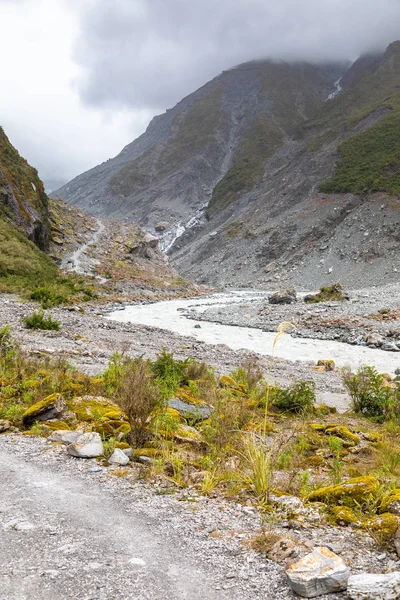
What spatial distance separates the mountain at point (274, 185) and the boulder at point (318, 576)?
177 ft

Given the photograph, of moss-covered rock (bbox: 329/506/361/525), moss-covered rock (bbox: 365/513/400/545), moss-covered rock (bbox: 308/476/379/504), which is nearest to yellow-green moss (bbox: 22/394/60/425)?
moss-covered rock (bbox: 308/476/379/504)

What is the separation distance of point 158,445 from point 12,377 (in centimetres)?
362

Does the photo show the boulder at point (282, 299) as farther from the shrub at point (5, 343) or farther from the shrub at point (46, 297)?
the shrub at point (5, 343)

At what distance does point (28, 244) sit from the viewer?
1292 inches

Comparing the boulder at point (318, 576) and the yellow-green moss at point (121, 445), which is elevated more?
the yellow-green moss at point (121, 445)

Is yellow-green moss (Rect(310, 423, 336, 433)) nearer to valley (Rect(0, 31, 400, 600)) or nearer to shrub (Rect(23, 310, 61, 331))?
valley (Rect(0, 31, 400, 600))

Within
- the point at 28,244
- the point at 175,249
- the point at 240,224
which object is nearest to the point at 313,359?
the point at 28,244

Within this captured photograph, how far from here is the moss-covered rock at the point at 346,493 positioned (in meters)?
3.77

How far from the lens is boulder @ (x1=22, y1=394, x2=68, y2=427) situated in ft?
19.0

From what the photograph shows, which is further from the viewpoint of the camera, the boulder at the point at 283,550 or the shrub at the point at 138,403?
the shrub at the point at 138,403

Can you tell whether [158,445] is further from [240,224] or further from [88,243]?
[240,224]

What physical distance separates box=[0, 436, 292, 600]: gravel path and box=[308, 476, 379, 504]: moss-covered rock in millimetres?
754

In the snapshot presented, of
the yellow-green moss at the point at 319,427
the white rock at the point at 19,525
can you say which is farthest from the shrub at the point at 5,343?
the yellow-green moss at the point at 319,427

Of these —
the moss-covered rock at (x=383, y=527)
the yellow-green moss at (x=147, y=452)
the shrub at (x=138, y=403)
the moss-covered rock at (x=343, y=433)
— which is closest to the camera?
the moss-covered rock at (x=383, y=527)
